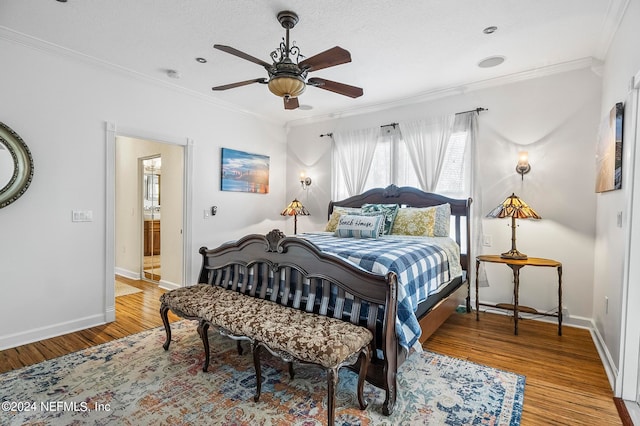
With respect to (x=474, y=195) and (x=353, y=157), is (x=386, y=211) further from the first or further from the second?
(x=353, y=157)

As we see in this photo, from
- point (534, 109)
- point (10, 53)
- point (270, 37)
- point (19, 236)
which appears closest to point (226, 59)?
point (270, 37)

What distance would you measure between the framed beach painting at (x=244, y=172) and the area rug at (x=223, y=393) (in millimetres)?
2666

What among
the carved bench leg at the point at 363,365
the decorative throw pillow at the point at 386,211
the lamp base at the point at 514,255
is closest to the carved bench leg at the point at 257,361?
the carved bench leg at the point at 363,365

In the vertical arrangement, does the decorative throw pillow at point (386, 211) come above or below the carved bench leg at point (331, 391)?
above

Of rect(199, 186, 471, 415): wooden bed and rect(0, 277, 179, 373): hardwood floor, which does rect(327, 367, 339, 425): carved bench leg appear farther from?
rect(0, 277, 179, 373): hardwood floor

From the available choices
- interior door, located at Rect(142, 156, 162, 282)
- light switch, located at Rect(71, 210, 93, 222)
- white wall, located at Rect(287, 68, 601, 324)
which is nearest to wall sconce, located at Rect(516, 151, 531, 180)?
white wall, located at Rect(287, 68, 601, 324)

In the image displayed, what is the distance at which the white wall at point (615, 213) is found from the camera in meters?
2.14

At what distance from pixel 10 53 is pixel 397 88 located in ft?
12.9

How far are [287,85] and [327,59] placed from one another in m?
0.34

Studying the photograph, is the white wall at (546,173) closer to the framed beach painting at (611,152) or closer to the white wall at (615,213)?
the white wall at (615,213)

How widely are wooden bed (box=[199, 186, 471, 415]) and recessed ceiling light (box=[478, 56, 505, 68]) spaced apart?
229 centimetres

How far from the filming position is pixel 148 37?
291cm

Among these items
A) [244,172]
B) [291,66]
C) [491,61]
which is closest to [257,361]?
[291,66]

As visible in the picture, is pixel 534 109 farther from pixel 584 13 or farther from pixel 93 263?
pixel 93 263
